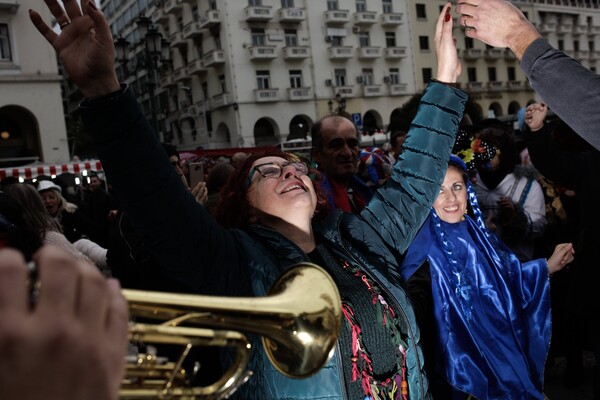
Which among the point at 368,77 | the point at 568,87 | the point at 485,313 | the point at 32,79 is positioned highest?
the point at 368,77

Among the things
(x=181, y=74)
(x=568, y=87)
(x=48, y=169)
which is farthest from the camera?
(x=181, y=74)

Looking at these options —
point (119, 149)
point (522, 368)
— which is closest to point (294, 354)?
point (119, 149)

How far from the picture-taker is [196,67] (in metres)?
31.6

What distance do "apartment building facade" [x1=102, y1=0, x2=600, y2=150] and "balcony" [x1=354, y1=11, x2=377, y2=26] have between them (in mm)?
67

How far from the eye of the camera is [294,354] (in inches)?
47.4

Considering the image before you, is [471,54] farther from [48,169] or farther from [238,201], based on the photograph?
[238,201]

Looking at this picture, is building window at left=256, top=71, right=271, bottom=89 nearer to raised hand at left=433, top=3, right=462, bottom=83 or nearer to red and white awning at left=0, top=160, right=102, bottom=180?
red and white awning at left=0, top=160, right=102, bottom=180

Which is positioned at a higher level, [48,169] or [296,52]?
[296,52]

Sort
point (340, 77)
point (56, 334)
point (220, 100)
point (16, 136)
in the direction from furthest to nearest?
point (340, 77), point (220, 100), point (16, 136), point (56, 334)

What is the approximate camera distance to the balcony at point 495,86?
123 feet

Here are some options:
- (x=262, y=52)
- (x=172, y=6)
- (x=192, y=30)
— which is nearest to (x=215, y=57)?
(x=262, y=52)

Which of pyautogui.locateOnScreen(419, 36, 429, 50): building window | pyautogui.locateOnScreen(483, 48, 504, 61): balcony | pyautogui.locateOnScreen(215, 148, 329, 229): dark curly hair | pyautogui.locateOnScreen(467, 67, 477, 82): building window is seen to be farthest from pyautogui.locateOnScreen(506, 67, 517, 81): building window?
pyautogui.locateOnScreen(215, 148, 329, 229): dark curly hair

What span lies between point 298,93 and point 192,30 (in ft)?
26.3

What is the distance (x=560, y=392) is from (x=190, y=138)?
109ft
